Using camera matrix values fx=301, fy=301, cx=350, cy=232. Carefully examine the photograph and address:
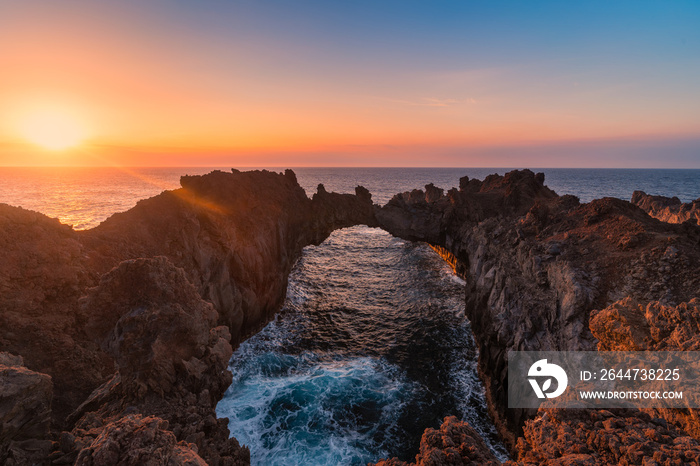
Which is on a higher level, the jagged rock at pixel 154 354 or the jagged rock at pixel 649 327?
the jagged rock at pixel 649 327

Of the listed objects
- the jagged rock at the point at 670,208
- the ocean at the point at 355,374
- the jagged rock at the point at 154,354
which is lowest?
the ocean at the point at 355,374

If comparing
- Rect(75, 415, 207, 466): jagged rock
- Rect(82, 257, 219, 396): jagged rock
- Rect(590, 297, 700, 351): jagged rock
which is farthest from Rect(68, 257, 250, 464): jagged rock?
Rect(590, 297, 700, 351): jagged rock

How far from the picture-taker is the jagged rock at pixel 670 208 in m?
39.5

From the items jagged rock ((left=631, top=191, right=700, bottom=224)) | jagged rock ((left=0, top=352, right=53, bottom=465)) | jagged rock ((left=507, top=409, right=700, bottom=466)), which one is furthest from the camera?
jagged rock ((left=631, top=191, right=700, bottom=224))

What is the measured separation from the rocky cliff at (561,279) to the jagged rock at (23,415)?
13.3 meters

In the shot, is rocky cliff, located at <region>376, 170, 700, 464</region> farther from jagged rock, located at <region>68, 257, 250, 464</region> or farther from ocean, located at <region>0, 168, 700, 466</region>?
jagged rock, located at <region>68, 257, 250, 464</region>

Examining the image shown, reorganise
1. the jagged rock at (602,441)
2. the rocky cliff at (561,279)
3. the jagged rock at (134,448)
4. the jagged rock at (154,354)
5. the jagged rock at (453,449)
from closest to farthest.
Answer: the jagged rock at (602,441), the jagged rock at (134,448), the jagged rock at (453,449), the jagged rock at (154,354), the rocky cliff at (561,279)

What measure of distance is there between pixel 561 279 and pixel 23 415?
25.0 metres

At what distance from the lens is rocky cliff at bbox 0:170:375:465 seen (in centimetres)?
831

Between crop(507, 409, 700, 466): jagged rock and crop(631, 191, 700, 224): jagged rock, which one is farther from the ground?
crop(631, 191, 700, 224): jagged rock

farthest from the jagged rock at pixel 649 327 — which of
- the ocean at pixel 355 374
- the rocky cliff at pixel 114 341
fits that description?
the rocky cliff at pixel 114 341

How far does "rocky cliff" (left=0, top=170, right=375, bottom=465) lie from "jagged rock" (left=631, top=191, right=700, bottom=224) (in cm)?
5287

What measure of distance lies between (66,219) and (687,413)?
93.4 meters

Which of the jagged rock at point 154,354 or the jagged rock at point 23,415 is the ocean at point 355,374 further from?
the jagged rock at point 23,415
